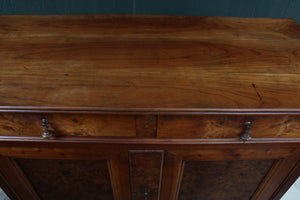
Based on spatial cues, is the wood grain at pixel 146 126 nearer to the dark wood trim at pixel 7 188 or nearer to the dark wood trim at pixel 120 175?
the dark wood trim at pixel 120 175

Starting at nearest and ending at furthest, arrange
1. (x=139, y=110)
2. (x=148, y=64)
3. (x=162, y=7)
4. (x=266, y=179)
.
→ 1. (x=139, y=110)
2. (x=148, y=64)
3. (x=266, y=179)
4. (x=162, y=7)

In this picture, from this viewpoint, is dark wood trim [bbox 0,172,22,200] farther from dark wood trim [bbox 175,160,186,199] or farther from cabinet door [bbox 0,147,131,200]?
dark wood trim [bbox 175,160,186,199]

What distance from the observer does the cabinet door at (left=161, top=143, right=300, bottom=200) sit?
0.60 metres

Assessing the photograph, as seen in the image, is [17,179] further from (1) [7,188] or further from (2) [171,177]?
(2) [171,177]

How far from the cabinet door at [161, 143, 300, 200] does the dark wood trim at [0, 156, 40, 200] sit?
1.54 ft

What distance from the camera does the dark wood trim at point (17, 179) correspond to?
641 mm

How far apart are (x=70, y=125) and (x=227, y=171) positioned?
1.67 feet


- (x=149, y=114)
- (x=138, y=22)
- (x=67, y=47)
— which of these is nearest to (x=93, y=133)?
(x=149, y=114)

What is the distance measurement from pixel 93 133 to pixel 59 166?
0.21 meters

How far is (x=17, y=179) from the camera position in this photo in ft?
2.26

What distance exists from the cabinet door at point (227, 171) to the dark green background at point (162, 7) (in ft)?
2.21

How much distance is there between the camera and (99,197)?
75 cm

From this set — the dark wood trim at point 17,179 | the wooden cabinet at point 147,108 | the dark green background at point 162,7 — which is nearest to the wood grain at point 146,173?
the wooden cabinet at point 147,108

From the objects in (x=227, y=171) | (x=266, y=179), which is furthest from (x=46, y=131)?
(x=266, y=179)
